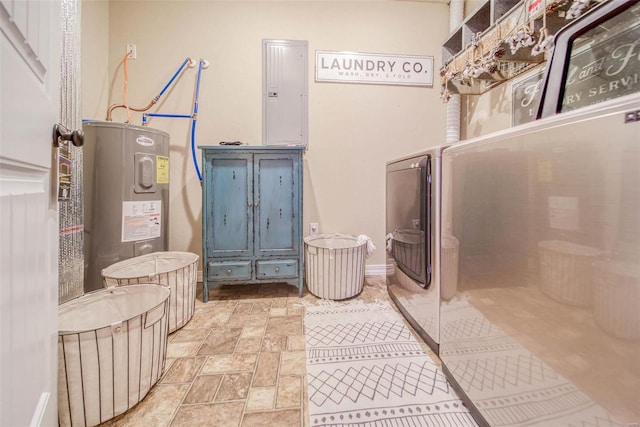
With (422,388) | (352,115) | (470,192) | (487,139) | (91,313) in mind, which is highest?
(352,115)

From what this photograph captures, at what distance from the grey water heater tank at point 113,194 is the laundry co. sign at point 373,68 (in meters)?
1.73

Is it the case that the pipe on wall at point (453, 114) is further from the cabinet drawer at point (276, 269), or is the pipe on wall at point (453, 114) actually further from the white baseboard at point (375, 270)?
the cabinet drawer at point (276, 269)

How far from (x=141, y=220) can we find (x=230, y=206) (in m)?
0.63

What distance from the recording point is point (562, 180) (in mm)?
651

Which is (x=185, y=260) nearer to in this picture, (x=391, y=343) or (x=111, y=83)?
(x=391, y=343)

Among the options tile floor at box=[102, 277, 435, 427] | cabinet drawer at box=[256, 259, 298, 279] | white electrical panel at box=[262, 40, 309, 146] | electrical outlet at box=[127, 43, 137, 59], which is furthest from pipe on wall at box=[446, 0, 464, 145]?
electrical outlet at box=[127, 43, 137, 59]

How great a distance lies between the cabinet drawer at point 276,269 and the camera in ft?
6.82

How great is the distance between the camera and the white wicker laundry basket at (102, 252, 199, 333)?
1.49 meters

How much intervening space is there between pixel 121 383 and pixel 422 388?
1.30m

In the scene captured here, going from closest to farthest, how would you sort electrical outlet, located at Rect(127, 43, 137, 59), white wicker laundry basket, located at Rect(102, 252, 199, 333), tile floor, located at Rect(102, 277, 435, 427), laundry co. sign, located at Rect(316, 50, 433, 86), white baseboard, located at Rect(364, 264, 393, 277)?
tile floor, located at Rect(102, 277, 435, 427) < white wicker laundry basket, located at Rect(102, 252, 199, 333) < electrical outlet, located at Rect(127, 43, 137, 59) < laundry co. sign, located at Rect(316, 50, 433, 86) < white baseboard, located at Rect(364, 264, 393, 277)

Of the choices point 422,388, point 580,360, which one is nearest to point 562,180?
point 580,360

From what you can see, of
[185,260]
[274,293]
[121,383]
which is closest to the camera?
[121,383]

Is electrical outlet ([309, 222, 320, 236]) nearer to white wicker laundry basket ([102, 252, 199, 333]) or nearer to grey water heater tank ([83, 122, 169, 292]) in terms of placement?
white wicker laundry basket ([102, 252, 199, 333])

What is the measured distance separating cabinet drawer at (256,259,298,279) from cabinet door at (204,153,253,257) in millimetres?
159
